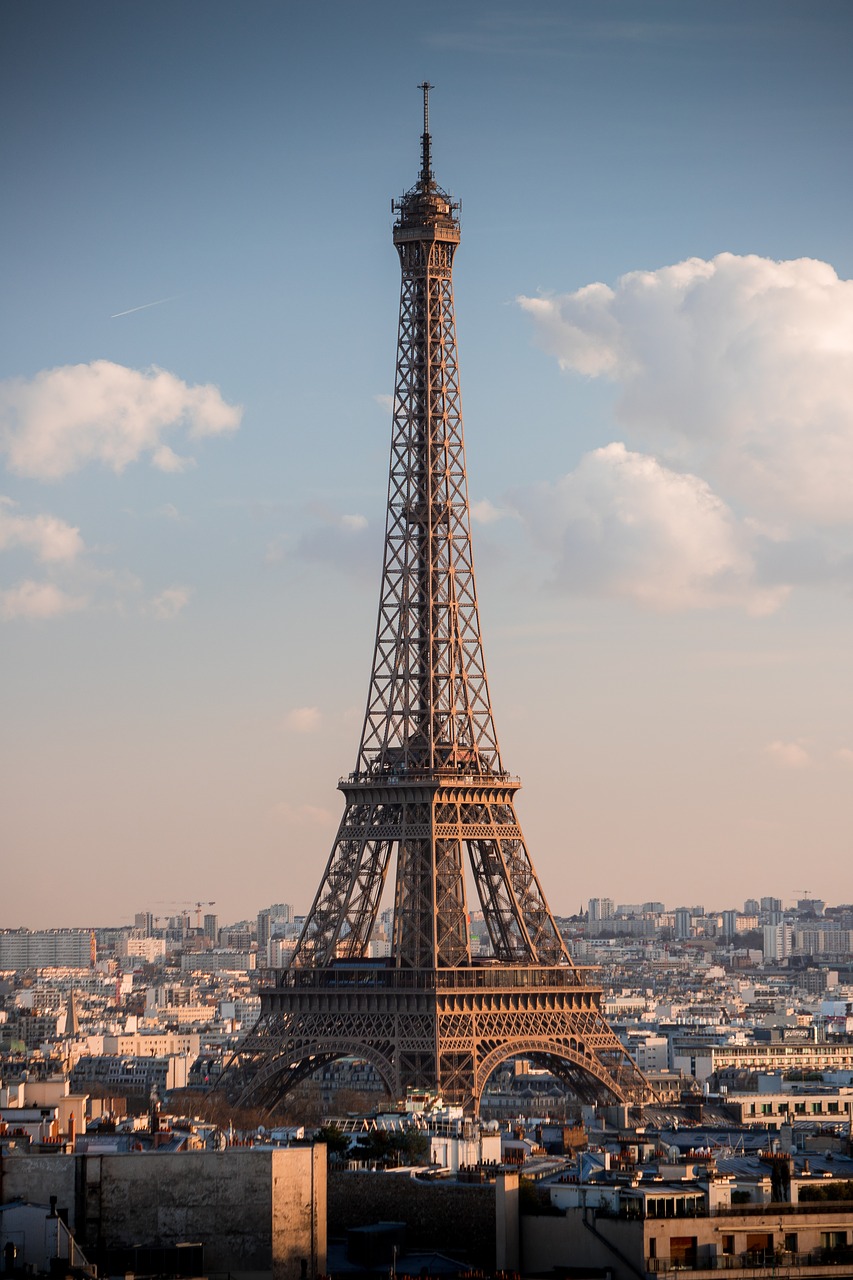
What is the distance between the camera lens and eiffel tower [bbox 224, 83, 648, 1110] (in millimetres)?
102250

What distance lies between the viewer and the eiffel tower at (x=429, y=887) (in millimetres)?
102250

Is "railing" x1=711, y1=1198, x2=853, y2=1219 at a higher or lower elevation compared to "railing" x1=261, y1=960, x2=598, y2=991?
lower

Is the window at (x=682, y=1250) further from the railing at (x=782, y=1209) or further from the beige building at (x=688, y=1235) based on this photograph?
the railing at (x=782, y=1209)

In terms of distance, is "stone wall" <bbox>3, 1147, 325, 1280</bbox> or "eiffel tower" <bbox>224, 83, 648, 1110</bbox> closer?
"stone wall" <bbox>3, 1147, 325, 1280</bbox>

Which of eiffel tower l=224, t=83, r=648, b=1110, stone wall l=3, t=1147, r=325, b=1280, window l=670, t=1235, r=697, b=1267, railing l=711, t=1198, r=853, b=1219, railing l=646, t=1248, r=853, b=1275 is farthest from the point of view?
eiffel tower l=224, t=83, r=648, b=1110

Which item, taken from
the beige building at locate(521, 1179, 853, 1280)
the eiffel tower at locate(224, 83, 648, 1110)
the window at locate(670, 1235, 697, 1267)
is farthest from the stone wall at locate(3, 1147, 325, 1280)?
the eiffel tower at locate(224, 83, 648, 1110)

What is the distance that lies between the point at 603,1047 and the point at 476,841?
7453 mm

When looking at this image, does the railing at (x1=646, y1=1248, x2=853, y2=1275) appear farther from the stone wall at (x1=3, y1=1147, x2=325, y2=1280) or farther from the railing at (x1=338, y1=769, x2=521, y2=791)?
the railing at (x1=338, y1=769, x2=521, y2=791)

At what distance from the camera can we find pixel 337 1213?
58.6 m

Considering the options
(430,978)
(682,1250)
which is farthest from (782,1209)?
(430,978)

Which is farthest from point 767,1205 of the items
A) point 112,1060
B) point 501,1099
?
point 112,1060

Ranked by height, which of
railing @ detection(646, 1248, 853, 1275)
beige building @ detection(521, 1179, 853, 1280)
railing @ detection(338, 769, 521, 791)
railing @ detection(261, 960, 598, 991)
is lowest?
railing @ detection(646, 1248, 853, 1275)

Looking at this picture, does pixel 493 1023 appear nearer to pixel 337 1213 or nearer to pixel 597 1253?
pixel 337 1213

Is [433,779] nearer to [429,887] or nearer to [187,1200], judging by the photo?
[429,887]
